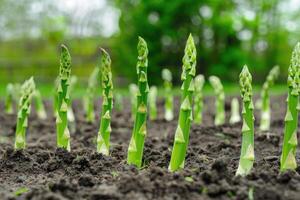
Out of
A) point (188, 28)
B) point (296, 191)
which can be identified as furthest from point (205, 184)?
point (188, 28)

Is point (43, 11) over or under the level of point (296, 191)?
Result: over

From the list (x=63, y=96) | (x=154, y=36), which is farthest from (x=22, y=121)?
(x=154, y=36)

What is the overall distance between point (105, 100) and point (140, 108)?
0.54 m

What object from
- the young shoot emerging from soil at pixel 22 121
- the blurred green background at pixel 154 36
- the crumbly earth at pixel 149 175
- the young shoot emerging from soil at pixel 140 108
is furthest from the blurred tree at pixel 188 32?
the young shoot emerging from soil at pixel 140 108

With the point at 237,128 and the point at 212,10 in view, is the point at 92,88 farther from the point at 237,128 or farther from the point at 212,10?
the point at 212,10

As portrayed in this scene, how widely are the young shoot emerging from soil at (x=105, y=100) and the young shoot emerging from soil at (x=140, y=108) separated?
0.45 meters

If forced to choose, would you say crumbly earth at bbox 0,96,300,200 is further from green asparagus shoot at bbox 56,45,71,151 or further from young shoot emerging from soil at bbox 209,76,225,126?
young shoot emerging from soil at bbox 209,76,225,126

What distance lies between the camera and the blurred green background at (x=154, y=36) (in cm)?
3447

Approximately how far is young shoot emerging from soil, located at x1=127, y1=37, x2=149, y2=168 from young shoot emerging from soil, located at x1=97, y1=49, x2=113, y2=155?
1.47 feet

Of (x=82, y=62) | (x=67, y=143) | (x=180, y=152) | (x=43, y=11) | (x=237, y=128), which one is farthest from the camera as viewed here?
(x=43, y=11)

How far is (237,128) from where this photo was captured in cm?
844

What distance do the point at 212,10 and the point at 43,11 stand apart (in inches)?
621

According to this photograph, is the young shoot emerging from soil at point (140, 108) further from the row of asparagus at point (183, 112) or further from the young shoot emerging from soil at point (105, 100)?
the young shoot emerging from soil at point (105, 100)

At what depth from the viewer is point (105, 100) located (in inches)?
207
